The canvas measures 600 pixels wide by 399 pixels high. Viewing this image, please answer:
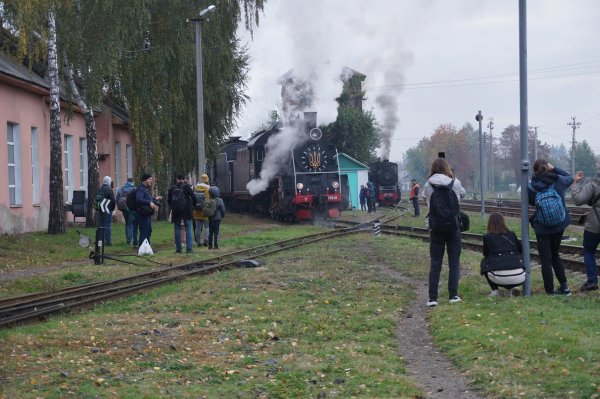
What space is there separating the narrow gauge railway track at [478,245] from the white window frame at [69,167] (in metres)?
11.6

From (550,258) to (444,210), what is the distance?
5.32ft

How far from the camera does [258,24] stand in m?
36.3

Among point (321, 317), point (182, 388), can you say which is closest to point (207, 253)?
point (321, 317)

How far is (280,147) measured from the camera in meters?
39.7

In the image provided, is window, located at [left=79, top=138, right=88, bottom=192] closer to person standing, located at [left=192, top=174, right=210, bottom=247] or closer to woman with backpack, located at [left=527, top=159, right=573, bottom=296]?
person standing, located at [left=192, top=174, right=210, bottom=247]

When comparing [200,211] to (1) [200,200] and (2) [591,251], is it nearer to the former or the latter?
(1) [200,200]

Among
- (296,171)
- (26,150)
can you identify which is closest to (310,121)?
(296,171)

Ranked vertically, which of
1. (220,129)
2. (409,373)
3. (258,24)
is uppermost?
(258,24)

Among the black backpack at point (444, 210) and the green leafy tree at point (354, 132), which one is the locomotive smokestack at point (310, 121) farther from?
the green leafy tree at point (354, 132)

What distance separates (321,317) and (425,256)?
969cm

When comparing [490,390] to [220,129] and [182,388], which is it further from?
[220,129]

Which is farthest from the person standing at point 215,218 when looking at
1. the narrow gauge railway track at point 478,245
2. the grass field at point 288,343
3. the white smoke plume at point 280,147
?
the white smoke plume at point 280,147

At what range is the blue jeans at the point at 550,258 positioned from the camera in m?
12.3

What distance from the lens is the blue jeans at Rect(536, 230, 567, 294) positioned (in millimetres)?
12344
